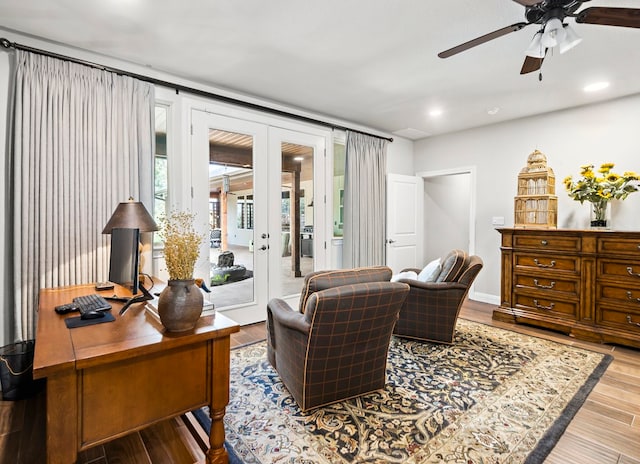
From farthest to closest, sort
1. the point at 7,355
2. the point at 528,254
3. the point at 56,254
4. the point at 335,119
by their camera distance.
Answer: the point at 335,119 → the point at 528,254 → the point at 56,254 → the point at 7,355

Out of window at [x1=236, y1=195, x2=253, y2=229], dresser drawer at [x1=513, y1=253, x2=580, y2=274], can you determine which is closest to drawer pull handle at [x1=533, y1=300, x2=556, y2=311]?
dresser drawer at [x1=513, y1=253, x2=580, y2=274]

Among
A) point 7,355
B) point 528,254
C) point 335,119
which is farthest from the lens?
point 335,119

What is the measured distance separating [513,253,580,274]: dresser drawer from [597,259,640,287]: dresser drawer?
0.20 meters

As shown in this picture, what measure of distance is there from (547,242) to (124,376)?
4.12 metres

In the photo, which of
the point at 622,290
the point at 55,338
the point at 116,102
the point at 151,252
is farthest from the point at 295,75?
the point at 622,290

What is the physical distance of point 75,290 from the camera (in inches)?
96.3

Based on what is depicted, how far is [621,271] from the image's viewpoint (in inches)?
129

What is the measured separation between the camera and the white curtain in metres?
2.49

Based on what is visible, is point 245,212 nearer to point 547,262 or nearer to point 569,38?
point 569,38

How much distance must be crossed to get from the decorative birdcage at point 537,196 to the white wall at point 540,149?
0.34 meters

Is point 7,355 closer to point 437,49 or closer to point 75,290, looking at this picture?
point 75,290

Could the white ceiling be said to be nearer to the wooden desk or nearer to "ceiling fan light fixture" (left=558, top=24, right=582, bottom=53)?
"ceiling fan light fixture" (left=558, top=24, right=582, bottom=53)

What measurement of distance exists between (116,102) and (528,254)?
4.52 metres

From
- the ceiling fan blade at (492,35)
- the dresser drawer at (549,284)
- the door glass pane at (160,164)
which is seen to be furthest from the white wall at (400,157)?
the door glass pane at (160,164)
